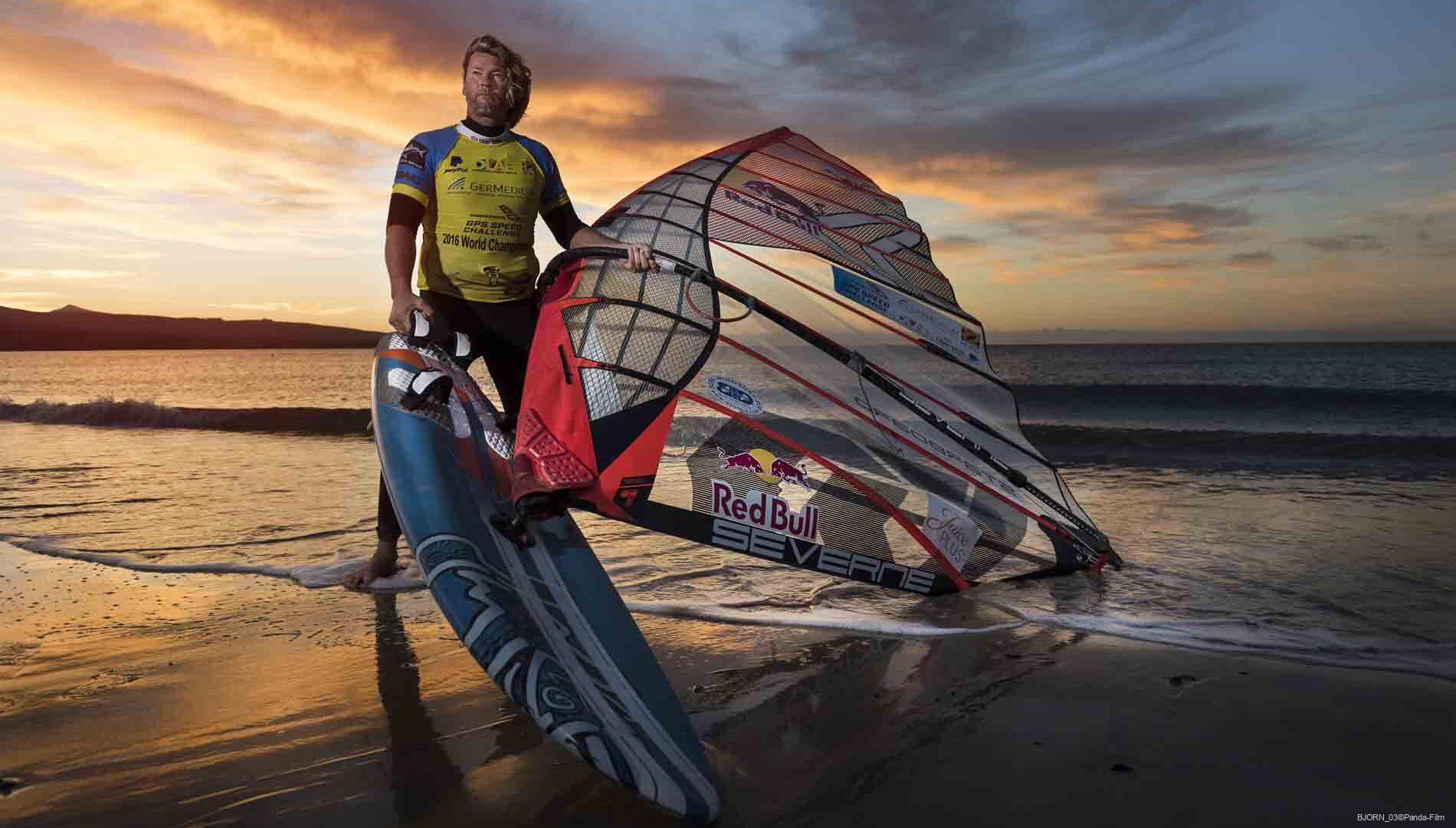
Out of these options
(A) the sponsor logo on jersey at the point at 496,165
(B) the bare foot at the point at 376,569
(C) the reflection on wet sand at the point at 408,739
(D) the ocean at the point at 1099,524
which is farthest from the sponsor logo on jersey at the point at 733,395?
(B) the bare foot at the point at 376,569

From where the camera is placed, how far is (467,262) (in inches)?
137

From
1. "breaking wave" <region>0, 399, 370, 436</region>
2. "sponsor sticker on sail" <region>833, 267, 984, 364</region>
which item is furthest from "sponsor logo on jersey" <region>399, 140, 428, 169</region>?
"breaking wave" <region>0, 399, 370, 436</region>

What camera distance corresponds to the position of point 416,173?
3336 millimetres

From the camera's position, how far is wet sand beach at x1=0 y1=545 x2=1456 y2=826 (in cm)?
217

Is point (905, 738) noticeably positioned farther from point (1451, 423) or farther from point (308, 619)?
point (1451, 423)

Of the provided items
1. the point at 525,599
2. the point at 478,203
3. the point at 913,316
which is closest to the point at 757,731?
the point at 525,599

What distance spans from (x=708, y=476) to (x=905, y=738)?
1.39 meters

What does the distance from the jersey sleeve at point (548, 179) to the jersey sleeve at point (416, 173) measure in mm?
385

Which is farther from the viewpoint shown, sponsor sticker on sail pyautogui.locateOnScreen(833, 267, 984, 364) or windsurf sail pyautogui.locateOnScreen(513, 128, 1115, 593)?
sponsor sticker on sail pyautogui.locateOnScreen(833, 267, 984, 364)

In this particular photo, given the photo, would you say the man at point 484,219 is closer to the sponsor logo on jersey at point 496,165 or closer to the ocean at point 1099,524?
the sponsor logo on jersey at point 496,165

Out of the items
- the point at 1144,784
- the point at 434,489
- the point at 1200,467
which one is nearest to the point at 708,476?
the point at 434,489

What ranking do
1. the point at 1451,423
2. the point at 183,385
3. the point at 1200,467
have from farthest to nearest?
1. the point at 183,385
2. the point at 1451,423
3. the point at 1200,467

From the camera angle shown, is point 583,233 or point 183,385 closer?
point 583,233

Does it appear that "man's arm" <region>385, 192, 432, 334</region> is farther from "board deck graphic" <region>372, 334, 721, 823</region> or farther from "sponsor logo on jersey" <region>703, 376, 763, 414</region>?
"sponsor logo on jersey" <region>703, 376, 763, 414</region>
